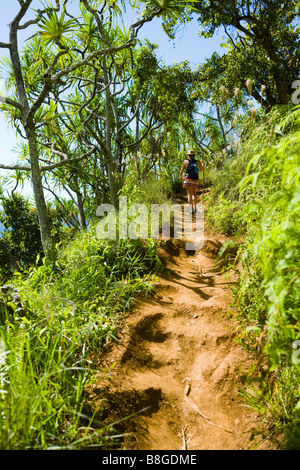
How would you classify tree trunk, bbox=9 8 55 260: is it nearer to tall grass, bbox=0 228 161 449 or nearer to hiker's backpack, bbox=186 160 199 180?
tall grass, bbox=0 228 161 449

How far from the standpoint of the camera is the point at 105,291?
8.12ft

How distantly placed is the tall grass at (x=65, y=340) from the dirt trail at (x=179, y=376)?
0.44 ft

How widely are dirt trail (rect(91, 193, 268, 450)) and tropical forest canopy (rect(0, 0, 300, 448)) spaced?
0.16 m

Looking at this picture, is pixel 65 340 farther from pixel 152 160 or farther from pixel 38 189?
pixel 152 160

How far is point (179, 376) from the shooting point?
2.02 meters

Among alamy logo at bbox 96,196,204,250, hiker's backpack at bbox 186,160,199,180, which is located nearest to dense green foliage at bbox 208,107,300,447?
alamy logo at bbox 96,196,204,250

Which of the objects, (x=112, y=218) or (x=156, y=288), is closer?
(x=156, y=288)

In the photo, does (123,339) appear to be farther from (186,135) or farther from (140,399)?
(186,135)

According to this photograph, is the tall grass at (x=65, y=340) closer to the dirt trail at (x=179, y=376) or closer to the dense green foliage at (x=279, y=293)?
the dirt trail at (x=179, y=376)

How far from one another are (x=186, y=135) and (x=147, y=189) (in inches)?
180

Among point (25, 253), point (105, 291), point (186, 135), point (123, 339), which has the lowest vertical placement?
point (25, 253)

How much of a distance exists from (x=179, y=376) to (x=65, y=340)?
0.75 m

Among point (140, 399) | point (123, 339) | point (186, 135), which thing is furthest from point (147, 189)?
point (186, 135)
